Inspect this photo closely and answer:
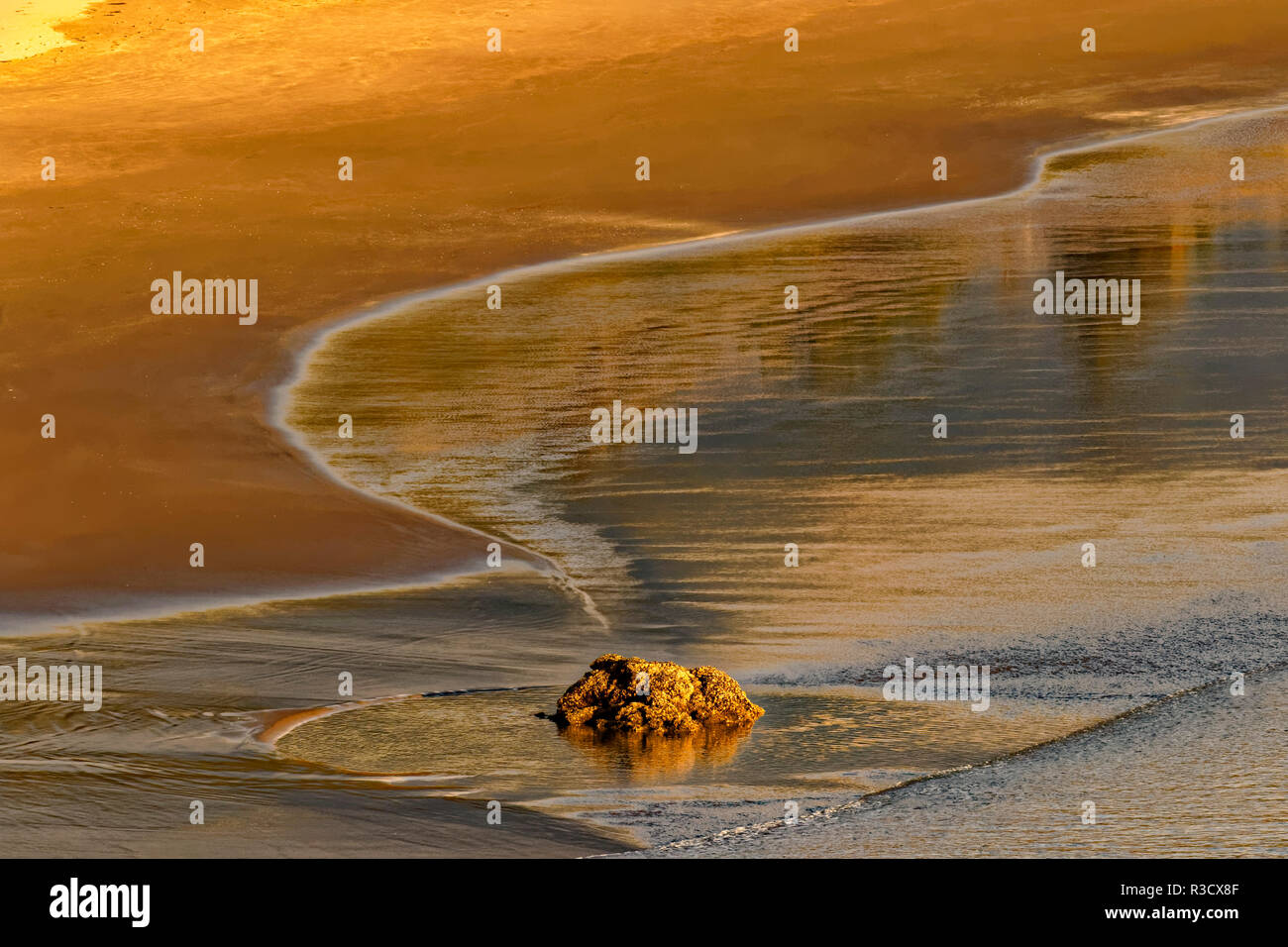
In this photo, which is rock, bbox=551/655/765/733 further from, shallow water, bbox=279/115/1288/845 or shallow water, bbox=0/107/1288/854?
shallow water, bbox=279/115/1288/845

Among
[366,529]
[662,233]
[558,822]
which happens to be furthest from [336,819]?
[662,233]

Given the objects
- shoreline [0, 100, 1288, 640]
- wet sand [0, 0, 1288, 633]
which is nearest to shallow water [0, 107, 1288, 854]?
shoreline [0, 100, 1288, 640]

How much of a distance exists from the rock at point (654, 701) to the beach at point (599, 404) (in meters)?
0.16

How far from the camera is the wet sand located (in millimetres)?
12438

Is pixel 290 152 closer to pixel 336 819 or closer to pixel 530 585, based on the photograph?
pixel 530 585

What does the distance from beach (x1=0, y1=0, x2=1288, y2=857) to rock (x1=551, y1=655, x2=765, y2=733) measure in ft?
0.52

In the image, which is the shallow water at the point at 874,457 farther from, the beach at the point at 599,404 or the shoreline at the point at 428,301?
the shoreline at the point at 428,301

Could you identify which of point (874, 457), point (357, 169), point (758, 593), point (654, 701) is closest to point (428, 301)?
point (357, 169)

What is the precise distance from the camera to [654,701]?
834 cm

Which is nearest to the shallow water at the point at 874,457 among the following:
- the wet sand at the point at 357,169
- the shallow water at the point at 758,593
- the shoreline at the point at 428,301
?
the shallow water at the point at 758,593

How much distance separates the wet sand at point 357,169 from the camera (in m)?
12.4

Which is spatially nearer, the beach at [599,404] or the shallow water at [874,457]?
the beach at [599,404]

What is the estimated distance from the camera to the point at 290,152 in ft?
92.0

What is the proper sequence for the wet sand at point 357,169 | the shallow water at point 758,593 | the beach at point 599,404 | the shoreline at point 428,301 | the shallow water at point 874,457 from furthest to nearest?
the wet sand at point 357,169, the shoreline at point 428,301, the shallow water at point 874,457, the beach at point 599,404, the shallow water at point 758,593
